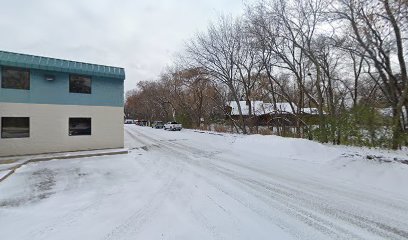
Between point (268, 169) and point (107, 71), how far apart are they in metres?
12.3

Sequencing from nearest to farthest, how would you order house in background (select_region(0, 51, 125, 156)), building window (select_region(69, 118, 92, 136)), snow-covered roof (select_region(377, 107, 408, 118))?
snow-covered roof (select_region(377, 107, 408, 118)), house in background (select_region(0, 51, 125, 156)), building window (select_region(69, 118, 92, 136))

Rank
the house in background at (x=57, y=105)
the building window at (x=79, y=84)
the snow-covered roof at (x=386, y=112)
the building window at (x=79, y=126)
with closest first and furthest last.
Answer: the snow-covered roof at (x=386, y=112) → the house in background at (x=57, y=105) → the building window at (x=79, y=126) → the building window at (x=79, y=84)

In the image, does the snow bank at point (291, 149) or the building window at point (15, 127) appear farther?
the building window at point (15, 127)

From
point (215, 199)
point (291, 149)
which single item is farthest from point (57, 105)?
point (291, 149)

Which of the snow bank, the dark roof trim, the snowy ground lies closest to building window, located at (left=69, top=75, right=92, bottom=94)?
the dark roof trim

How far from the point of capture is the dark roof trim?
1371cm

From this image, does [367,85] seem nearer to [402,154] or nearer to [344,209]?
[402,154]

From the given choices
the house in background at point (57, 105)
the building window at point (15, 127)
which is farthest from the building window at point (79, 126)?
the building window at point (15, 127)

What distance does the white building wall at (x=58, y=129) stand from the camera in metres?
13.9

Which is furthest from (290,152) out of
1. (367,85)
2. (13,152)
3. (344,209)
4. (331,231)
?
(13,152)

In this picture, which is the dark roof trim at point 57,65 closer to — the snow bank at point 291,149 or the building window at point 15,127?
the building window at point 15,127

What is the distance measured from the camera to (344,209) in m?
5.54

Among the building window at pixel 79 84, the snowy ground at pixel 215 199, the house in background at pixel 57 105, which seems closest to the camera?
the snowy ground at pixel 215 199

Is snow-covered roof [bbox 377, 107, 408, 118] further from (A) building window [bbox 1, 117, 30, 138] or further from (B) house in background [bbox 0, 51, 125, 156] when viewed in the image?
(A) building window [bbox 1, 117, 30, 138]
